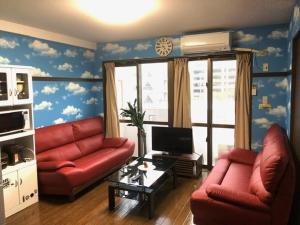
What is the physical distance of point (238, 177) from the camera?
10.5 feet

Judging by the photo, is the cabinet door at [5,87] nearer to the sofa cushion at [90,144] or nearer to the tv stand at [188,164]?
Answer: the sofa cushion at [90,144]

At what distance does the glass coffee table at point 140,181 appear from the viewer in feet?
10.2

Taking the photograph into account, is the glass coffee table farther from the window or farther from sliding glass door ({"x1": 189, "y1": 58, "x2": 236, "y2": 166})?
the window

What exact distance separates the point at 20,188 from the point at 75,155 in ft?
3.92

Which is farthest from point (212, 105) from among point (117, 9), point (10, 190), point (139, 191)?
point (10, 190)

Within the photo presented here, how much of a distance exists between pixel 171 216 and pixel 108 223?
0.80m

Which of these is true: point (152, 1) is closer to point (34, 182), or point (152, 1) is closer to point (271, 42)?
point (271, 42)

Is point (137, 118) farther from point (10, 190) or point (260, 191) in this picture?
point (260, 191)

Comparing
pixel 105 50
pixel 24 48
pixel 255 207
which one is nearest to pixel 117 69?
pixel 105 50

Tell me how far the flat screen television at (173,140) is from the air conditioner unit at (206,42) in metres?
1.42

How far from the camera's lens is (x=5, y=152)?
10.8 ft

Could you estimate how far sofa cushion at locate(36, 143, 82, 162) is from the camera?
3822 millimetres

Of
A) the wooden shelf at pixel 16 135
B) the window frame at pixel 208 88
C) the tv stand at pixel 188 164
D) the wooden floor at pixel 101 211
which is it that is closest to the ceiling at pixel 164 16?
the window frame at pixel 208 88

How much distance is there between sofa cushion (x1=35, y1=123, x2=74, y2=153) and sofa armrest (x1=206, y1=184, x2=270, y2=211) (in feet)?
8.83
